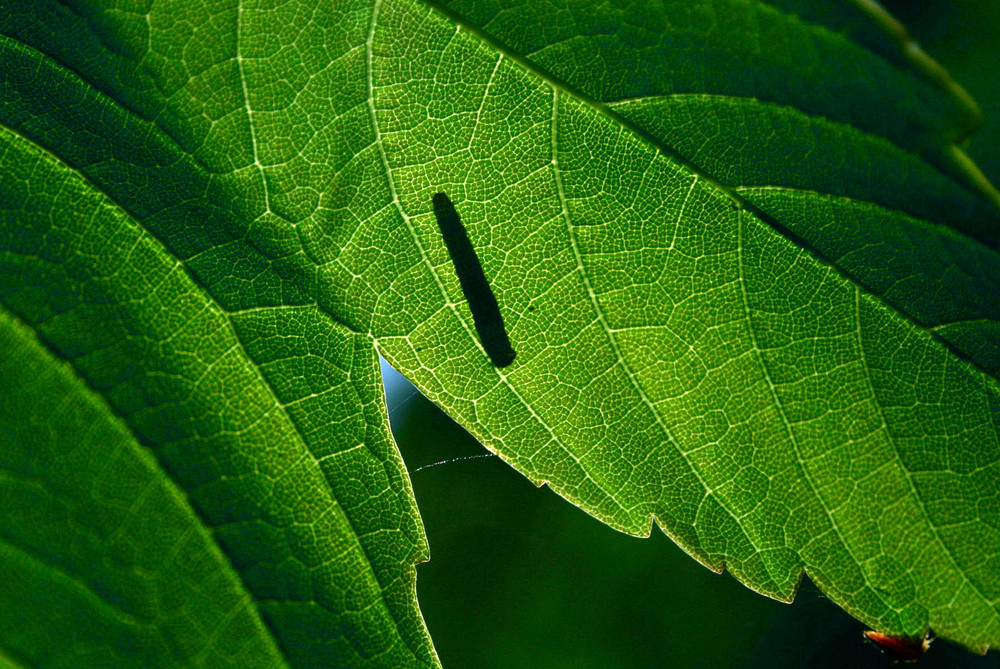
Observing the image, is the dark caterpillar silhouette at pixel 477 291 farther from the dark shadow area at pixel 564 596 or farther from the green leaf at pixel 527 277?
the dark shadow area at pixel 564 596

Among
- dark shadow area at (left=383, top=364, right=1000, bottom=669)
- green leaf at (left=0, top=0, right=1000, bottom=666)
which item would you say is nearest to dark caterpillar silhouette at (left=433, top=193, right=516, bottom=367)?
green leaf at (left=0, top=0, right=1000, bottom=666)

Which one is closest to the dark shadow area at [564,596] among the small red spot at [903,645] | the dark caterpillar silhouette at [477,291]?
the small red spot at [903,645]

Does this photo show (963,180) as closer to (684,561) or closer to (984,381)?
(984,381)

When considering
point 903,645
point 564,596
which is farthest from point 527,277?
point 564,596

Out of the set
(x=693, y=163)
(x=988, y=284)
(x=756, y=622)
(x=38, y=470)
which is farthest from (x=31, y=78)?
(x=756, y=622)

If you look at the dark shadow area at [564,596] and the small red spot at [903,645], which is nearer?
the small red spot at [903,645]

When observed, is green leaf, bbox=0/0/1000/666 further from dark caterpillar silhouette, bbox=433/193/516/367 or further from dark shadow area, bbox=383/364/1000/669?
dark shadow area, bbox=383/364/1000/669

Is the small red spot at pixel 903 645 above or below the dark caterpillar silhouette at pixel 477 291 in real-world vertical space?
below
